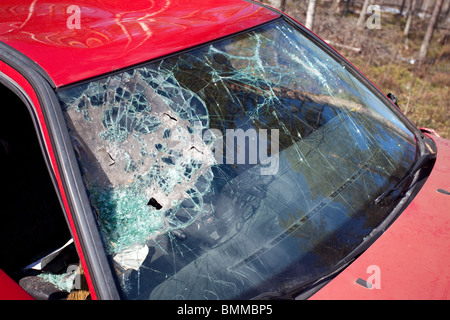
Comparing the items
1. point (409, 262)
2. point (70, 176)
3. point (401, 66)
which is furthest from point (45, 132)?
point (401, 66)

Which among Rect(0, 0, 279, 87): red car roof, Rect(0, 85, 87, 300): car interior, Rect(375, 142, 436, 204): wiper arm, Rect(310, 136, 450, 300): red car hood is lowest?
Rect(0, 85, 87, 300): car interior

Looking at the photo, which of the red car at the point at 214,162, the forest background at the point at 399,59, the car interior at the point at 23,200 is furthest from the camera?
the forest background at the point at 399,59

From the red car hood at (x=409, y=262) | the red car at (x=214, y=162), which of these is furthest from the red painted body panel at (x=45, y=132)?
the red car hood at (x=409, y=262)

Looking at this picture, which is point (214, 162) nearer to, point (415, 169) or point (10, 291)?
point (10, 291)

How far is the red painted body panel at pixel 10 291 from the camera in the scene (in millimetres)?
1437

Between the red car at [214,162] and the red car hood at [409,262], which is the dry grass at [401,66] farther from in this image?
the red car hood at [409,262]

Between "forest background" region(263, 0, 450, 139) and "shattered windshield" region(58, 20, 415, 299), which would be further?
"forest background" region(263, 0, 450, 139)

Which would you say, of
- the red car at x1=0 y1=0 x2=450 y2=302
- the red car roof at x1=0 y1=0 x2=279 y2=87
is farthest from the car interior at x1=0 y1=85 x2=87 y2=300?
the red car roof at x1=0 y1=0 x2=279 y2=87

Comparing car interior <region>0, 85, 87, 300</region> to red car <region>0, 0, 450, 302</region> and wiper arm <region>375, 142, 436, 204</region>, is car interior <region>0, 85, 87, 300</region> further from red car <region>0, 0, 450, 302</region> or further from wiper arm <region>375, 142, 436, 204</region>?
wiper arm <region>375, 142, 436, 204</region>

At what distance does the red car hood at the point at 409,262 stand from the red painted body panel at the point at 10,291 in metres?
1.05

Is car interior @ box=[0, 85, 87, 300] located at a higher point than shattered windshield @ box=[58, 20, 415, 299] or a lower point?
lower

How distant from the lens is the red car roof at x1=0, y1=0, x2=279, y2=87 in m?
1.59
